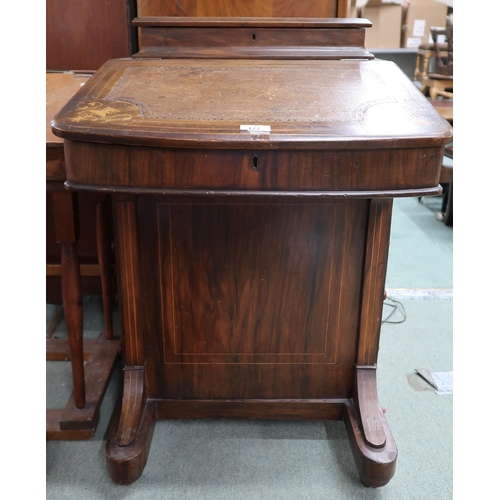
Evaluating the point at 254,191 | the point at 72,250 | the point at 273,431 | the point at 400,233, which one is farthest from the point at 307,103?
the point at 400,233

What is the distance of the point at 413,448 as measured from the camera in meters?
1.82

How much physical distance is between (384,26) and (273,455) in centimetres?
419

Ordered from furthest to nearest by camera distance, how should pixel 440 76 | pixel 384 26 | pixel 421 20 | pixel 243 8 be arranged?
pixel 440 76, pixel 421 20, pixel 384 26, pixel 243 8

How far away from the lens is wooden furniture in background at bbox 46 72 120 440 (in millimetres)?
1632

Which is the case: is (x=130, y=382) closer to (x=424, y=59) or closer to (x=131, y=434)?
(x=131, y=434)

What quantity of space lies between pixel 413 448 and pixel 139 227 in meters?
1.13

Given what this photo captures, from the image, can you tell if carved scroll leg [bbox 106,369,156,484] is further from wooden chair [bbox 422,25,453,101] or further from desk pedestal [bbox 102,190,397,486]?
wooden chair [bbox 422,25,453,101]

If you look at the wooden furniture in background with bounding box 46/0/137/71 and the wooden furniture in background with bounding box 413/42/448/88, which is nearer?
the wooden furniture in background with bounding box 46/0/137/71

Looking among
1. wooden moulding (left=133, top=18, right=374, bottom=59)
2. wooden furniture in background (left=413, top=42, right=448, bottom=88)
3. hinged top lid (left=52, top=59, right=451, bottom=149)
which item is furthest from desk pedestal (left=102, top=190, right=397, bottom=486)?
wooden furniture in background (left=413, top=42, right=448, bottom=88)

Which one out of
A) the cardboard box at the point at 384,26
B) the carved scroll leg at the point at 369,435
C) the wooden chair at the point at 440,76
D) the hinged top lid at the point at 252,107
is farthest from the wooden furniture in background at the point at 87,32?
the wooden chair at the point at 440,76

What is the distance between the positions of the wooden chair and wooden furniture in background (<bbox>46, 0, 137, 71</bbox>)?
3.62m

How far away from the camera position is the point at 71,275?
174cm

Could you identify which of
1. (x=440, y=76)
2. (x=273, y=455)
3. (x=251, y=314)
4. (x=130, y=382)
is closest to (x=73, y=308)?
(x=130, y=382)

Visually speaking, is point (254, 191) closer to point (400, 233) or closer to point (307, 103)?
point (307, 103)
